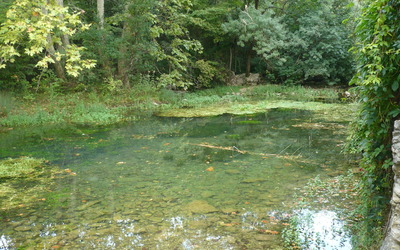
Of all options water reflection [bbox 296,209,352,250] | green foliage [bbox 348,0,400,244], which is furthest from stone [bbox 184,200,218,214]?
green foliage [bbox 348,0,400,244]

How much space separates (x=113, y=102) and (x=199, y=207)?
993 cm

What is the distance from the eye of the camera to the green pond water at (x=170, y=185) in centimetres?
Answer: 335

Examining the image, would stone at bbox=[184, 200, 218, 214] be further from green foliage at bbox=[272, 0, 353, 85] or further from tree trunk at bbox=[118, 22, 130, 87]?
green foliage at bbox=[272, 0, 353, 85]

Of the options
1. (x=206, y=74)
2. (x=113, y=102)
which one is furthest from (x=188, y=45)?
(x=113, y=102)

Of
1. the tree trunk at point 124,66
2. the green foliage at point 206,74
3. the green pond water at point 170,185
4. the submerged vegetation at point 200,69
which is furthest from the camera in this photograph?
the green foliage at point 206,74

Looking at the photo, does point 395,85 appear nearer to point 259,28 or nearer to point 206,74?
point 206,74

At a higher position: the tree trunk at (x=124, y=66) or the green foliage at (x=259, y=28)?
the green foliage at (x=259, y=28)

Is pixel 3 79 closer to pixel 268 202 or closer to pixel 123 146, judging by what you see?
pixel 123 146

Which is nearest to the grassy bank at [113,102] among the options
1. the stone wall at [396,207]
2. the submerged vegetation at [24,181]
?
the submerged vegetation at [24,181]

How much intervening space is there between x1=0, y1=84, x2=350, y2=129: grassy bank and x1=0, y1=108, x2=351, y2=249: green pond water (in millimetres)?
1414

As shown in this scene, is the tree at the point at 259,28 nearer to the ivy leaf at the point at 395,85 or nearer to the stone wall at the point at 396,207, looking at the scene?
the ivy leaf at the point at 395,85

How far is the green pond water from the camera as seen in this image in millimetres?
3352

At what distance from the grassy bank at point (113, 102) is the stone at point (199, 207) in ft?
22.6

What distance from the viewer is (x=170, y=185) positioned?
15.8ft
